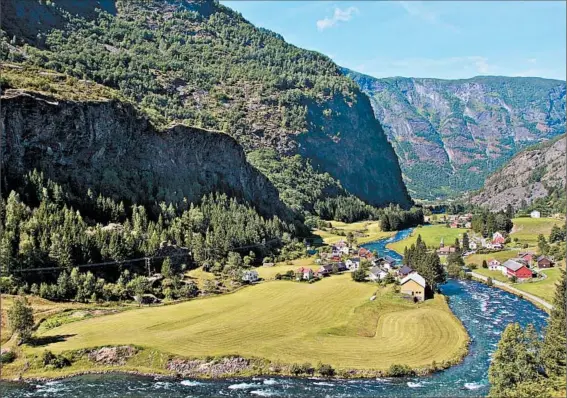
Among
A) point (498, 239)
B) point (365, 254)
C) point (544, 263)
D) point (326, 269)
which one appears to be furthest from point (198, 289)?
point (498, 239)

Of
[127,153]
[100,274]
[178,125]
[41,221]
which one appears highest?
[178,125]

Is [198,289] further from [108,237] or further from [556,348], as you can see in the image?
[556,348]

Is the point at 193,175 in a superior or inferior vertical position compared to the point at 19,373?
superior

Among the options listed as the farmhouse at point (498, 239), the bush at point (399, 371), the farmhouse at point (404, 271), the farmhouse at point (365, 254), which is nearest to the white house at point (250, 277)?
the farmhouse at point (404, 271)

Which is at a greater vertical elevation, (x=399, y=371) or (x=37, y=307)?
(x=37, y=307)

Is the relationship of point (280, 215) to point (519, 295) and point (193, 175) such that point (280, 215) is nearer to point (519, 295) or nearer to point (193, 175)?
point (193, 175)

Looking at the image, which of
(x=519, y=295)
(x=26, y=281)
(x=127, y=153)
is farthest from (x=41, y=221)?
(x=519, y=295)
